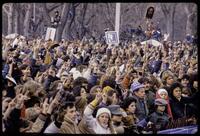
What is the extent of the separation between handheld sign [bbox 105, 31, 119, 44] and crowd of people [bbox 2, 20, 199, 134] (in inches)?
5.4

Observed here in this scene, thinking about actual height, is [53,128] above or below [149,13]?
below

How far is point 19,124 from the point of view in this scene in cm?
1019

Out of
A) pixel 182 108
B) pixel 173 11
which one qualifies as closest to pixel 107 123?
pixel 182 108

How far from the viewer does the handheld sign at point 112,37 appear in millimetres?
10741

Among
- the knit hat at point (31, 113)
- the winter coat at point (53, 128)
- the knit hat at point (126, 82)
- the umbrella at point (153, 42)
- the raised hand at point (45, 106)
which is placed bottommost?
the winter coat at point (53, 128)

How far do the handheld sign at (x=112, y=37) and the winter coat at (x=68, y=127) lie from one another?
1460 millimetres

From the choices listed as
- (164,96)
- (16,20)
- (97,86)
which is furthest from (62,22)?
(164,96)

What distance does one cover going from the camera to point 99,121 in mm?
10039

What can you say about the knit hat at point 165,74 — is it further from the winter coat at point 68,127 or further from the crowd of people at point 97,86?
the winter coat at point 68,127

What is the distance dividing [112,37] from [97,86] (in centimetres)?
78

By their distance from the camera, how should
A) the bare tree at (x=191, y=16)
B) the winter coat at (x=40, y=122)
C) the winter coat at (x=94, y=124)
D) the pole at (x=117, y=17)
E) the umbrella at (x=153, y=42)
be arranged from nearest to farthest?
1. the winter coat at (x=40, y=122)
2. the winter coat at (x=94, y=124)
3. the bare tree at (x=191, y=16)
4. the pole at (x=117, y=17)
5. the umbrella at (x=153, y=42)

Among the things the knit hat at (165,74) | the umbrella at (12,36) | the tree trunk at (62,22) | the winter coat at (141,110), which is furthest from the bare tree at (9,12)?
the knit hat at (165,74)

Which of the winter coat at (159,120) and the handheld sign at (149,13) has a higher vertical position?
the handheld sign at (149,13)

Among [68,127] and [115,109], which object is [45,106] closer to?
[68,127]
